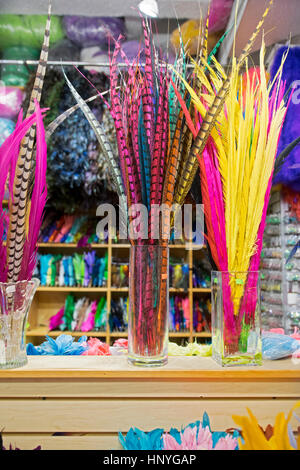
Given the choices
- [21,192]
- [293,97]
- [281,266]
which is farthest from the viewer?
[281,266]

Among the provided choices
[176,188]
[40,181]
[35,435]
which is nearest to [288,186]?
[176,188]

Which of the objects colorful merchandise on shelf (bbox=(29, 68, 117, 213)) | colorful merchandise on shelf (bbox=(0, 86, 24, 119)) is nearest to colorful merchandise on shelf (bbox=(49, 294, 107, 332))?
colorful merchandise on shelf (bbox=(29, 68, 117, 213))

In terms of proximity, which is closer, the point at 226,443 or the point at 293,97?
the point at 226,443

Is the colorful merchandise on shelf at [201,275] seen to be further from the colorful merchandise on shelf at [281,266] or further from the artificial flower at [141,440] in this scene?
the artificial flower at [141,440]

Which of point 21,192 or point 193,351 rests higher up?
point 21,192

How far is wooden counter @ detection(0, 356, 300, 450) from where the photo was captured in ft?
1.76

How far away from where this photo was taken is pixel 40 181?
0.60 metres

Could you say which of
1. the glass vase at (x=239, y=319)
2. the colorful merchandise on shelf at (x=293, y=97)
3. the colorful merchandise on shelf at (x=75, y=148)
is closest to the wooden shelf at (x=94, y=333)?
the colorful merchandise on shelf at (x=75, y=148)

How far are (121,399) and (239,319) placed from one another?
0.79 ft

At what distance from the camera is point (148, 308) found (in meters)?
0.59

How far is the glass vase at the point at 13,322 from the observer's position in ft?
1.89

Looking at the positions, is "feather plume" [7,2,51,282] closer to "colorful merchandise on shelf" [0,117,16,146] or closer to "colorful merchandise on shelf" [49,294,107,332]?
"colorful merchandise on shelf" [0,117,16,146]

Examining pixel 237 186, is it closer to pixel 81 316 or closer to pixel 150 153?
pixel 150 153

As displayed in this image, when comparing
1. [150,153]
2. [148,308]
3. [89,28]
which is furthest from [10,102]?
[148,308]
